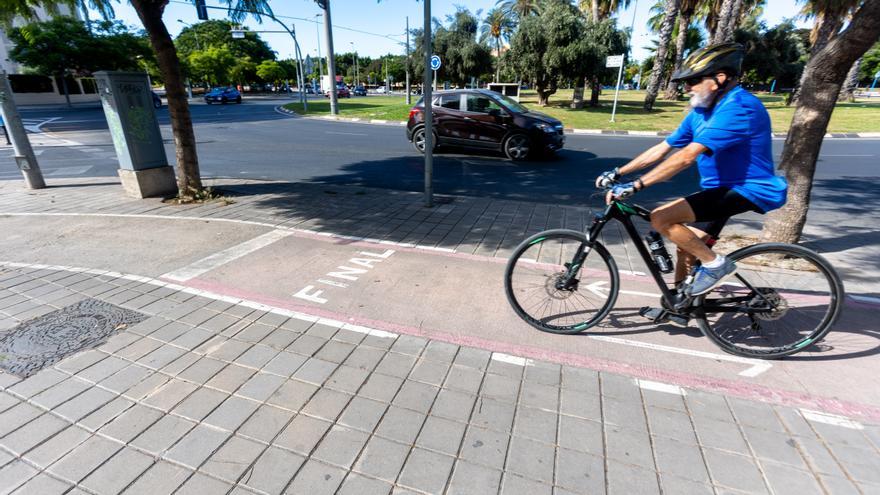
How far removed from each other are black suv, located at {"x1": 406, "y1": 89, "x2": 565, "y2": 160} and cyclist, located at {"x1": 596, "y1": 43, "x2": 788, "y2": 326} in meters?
8.15

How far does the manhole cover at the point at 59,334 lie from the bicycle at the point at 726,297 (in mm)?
3185

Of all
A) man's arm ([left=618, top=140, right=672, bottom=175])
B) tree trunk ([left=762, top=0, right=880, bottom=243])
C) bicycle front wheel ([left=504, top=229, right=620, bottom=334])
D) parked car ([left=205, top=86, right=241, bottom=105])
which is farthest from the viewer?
parked car ([left=205, top=86, right=241, bottom=105])

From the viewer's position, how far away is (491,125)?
11109 millimetres

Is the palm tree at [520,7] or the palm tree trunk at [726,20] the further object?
the palm tree at [520,7]

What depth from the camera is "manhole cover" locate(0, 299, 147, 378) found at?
113 inches

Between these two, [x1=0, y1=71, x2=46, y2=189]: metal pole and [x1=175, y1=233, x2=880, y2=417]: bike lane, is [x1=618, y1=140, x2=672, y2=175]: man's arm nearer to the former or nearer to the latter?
[x1=175, y1=233, x2=880, y2=417]: bike lane

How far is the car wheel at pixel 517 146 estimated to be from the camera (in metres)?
10.9

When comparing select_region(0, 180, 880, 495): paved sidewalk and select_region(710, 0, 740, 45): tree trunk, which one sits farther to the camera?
select_region(710, 0, 740, 45): tree trunk

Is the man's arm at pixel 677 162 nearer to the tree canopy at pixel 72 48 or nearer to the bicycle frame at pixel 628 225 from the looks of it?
the bicycle frame at pixel 628 225

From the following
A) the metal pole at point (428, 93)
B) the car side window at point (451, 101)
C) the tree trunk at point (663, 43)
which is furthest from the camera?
the tree trunk at point (663, 43)

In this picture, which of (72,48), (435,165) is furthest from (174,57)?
(72,48)

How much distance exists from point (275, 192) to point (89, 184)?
4.44 metres

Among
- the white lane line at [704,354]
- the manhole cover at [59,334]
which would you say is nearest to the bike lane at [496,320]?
the white lane line at [704,354]

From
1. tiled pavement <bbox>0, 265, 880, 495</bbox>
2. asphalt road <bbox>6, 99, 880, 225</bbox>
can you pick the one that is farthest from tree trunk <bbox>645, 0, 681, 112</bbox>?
tiled pavement <bbox>0, 265, 880, 495</bbox>
